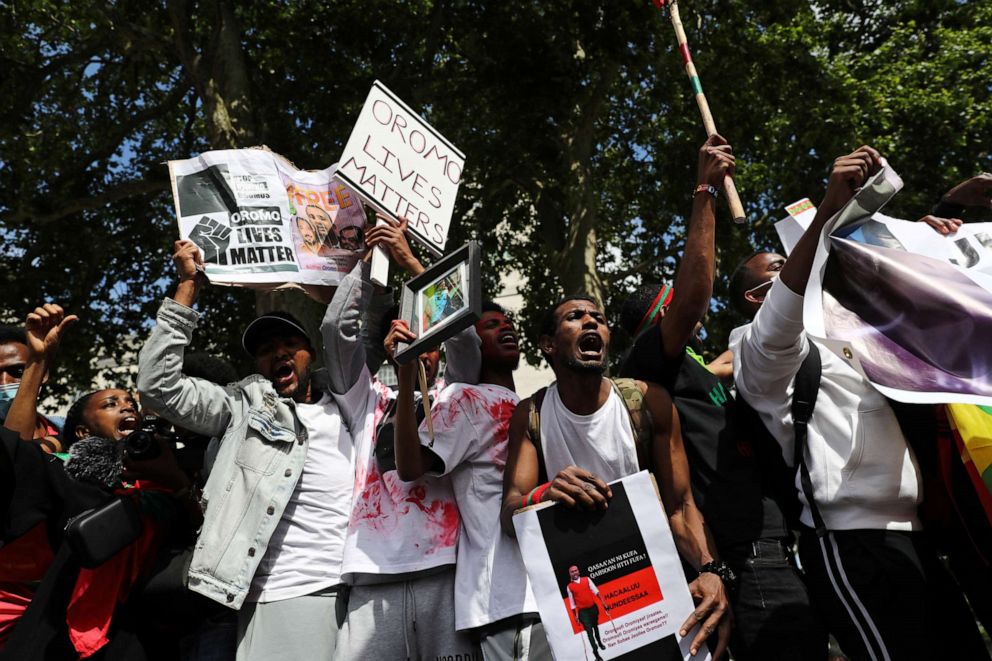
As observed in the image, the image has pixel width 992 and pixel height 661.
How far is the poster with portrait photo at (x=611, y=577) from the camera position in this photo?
2664 millimetres

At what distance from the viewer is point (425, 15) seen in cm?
1034

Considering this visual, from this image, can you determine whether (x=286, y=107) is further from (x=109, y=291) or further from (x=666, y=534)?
(x=666, y=534)

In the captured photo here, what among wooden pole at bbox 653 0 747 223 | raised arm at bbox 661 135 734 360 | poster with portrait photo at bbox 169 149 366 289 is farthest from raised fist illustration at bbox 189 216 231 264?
wooden pole at bbox 653 0 747 223

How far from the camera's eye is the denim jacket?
10.4 ft

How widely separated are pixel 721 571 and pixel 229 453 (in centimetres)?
189

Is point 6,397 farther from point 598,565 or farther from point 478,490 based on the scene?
point 598,565

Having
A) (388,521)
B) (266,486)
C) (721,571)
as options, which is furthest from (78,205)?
(721,571)

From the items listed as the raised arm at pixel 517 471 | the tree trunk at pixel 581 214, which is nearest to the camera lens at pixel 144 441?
the raised arm at pixel 517 471

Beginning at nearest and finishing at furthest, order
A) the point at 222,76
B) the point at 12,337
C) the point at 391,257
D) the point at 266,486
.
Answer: the point at 266,486, the point at 391,257, the point at 12,337, the point at 222,76

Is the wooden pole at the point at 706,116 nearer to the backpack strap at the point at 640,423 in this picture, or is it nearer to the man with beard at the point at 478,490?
the backpack strap at the point at 640,423

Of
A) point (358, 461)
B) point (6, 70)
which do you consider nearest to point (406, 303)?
point (358, 461)

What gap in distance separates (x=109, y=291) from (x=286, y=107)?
4.66m

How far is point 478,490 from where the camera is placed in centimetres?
325

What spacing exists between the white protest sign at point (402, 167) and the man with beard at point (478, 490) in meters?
0.66
